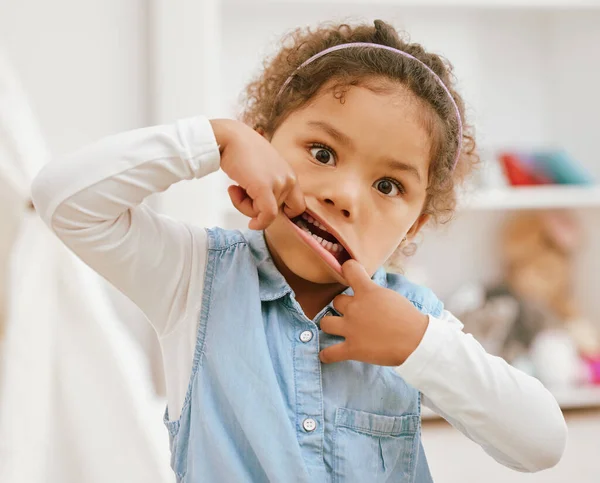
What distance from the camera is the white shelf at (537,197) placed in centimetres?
201

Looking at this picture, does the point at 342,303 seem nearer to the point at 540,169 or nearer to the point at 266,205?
the point at 266,205

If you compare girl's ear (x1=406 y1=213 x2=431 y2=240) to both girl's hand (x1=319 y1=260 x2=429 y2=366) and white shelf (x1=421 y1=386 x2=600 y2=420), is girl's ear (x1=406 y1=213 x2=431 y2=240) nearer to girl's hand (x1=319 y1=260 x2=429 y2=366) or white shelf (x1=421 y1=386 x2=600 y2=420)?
girl's hand (x1=319 y1=260 x2=429 y2=366)

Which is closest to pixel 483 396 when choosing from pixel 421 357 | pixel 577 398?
pixel 421 357

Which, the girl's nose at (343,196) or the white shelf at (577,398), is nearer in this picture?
the girl's nose at (343,196)

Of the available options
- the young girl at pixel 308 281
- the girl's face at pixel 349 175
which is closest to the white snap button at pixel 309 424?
the young girl at pixel 308 281

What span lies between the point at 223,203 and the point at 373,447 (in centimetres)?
126

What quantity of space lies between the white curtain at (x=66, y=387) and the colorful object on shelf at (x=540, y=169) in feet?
4.57

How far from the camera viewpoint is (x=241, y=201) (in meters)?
0.64

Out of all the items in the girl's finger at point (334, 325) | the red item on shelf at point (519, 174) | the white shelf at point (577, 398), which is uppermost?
the girl's finger at point (334, 325)

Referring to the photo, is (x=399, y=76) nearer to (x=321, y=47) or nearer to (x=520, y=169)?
(x=321, y=47)

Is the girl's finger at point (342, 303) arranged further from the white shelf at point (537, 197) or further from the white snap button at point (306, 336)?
the white shelf at point (537, 197)

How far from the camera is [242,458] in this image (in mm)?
668

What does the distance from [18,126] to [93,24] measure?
0.78m

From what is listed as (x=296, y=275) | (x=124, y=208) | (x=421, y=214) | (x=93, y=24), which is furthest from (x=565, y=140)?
(x=124, y=208)
